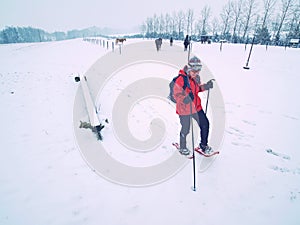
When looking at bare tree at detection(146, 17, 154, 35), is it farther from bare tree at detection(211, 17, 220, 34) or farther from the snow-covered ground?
the snow-covered ground

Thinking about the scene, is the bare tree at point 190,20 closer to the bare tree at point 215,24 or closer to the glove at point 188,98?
the bare tree at point 215,24

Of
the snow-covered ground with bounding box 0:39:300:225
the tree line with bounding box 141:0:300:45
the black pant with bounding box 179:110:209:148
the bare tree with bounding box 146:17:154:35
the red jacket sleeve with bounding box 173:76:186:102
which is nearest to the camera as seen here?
the snow-covered ground with bounding box 0:39:300:225

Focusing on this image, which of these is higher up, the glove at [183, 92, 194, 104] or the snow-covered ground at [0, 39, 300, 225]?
the glove at [183, 92, 194, 104]

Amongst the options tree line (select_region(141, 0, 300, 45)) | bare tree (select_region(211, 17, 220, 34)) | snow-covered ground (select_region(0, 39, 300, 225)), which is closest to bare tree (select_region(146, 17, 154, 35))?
tree line (select_region(141, 0, 300, 45))

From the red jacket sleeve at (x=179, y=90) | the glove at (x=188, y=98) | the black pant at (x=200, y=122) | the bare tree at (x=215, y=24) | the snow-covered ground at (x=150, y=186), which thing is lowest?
A: the snow-covered ground at (x=150, y=186)

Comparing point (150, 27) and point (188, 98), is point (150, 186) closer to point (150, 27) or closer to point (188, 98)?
point (188, 98)

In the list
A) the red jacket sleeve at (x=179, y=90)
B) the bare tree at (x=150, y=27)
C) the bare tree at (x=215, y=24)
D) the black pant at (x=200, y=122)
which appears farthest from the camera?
the bare tree at (x=150, y=27)

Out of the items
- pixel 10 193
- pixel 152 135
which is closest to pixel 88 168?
pixel 10 193

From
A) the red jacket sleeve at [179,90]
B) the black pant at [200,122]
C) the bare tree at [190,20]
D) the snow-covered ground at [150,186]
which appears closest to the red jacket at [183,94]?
the red jacket sleeve at [179,90]

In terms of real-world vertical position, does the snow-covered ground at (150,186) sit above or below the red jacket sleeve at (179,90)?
below

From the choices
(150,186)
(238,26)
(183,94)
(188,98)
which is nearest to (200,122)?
(188,98)

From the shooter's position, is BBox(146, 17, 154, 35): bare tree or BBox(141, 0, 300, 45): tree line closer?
BBox(141, 0, 300, 45): tree line

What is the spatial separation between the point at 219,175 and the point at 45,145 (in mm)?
3990

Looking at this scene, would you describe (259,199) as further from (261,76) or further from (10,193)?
(261,76)
